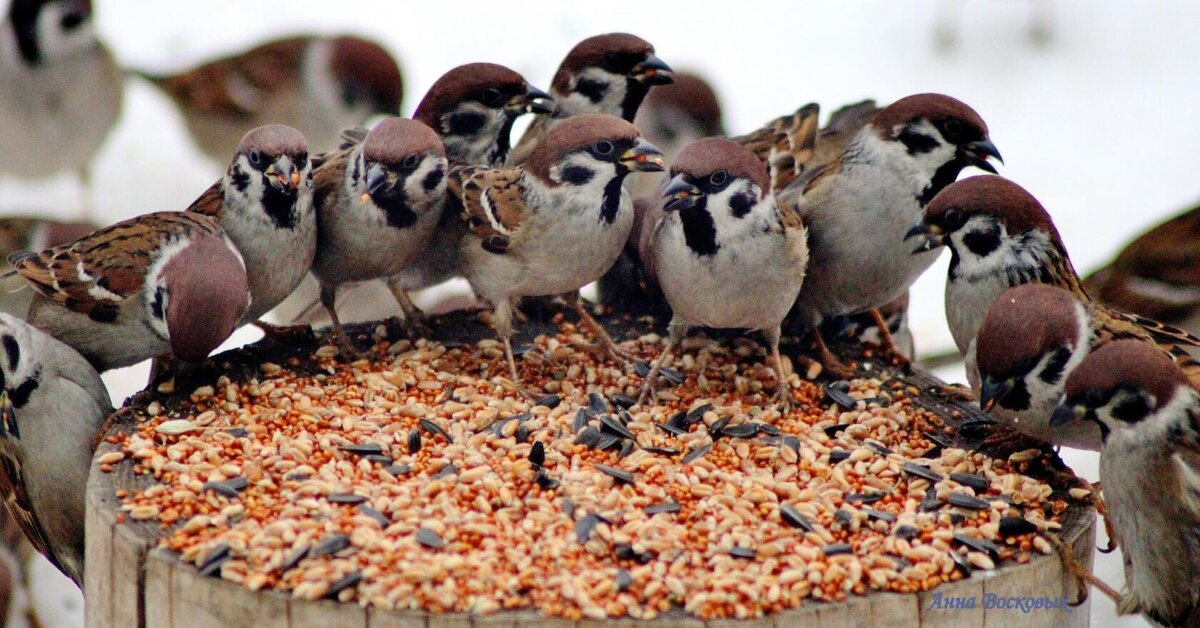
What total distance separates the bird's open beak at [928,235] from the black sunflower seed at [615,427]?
94cm

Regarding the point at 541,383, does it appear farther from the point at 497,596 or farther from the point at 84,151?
the point at 84,151

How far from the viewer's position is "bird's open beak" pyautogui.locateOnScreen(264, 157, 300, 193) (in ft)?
12.1

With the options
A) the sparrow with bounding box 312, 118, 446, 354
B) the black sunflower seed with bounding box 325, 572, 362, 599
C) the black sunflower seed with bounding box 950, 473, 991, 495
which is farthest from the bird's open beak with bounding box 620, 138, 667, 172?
the black sunflower seed with bounding box 325, 572, 362, 599

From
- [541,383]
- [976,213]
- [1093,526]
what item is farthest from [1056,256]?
[541,383]

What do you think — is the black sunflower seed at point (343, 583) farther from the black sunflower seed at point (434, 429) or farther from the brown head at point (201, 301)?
the brown head at point (201, 301)

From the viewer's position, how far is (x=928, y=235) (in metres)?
3.74

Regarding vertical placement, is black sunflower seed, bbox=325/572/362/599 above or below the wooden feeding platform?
above

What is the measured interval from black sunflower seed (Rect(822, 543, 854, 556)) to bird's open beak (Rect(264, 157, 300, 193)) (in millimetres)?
1749

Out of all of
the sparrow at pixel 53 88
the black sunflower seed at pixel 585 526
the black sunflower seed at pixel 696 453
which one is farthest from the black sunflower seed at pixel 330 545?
the sparrow at pixel 53 88

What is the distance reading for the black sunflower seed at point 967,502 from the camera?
10.3ft

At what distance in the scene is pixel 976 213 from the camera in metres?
3.70

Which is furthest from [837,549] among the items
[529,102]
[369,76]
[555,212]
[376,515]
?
[369,76]

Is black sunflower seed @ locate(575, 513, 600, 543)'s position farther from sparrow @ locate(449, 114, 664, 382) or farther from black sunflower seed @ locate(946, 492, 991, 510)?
sparrow @ locate(449, 114, 664, 382)

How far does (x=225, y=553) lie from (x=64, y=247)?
1399 millimetres
